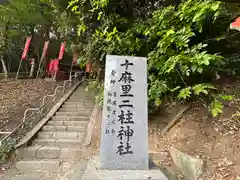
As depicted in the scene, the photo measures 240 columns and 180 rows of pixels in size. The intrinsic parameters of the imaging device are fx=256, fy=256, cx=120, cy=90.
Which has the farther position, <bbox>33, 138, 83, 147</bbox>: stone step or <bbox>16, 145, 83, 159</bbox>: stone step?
<bbox>33, 138, 83, 147</bbox>: stone step

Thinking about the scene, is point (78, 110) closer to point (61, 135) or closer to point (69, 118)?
point (69, 118)

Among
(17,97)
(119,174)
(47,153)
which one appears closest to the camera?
(119,174)

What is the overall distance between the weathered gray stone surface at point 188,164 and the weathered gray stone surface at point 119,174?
103 centimetres

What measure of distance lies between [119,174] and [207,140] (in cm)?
204

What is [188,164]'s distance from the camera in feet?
13.2

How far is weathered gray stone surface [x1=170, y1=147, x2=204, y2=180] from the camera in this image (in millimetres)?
3824

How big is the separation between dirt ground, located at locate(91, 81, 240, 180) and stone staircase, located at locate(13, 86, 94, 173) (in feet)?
6.29

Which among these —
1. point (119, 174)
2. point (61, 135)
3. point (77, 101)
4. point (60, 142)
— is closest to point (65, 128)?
point (61, 135)

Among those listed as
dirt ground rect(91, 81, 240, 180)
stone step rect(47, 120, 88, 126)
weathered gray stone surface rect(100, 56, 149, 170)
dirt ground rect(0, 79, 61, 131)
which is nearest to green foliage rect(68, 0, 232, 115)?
dirt ground rect(91, 81, 240, 180)

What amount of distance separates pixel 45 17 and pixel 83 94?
15.5ft

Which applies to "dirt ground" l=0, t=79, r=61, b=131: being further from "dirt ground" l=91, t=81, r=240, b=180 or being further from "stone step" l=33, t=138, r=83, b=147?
"dirt ground" l=91, t=81, r=240, b=180

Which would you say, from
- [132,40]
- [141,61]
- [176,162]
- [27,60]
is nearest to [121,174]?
[141,61]

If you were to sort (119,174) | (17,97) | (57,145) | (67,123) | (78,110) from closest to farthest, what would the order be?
1. (119,174)
2. (57,145)
3. (67,123)
4. (78,110)
5. (17,97)

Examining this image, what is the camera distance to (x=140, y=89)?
3252mm
